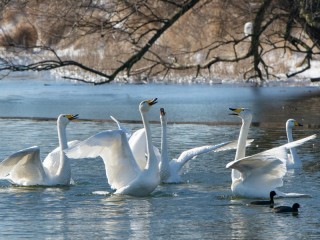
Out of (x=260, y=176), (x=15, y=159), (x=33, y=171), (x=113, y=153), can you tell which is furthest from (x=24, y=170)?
(x=260, y=176)

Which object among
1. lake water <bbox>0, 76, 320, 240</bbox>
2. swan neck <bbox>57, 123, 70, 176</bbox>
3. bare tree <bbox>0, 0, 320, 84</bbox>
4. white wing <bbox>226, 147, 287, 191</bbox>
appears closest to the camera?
lake water <bbox>0, 76, 320, 240</bbox>

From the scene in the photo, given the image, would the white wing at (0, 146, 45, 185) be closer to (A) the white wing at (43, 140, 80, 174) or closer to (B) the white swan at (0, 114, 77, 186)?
(B) the white swan at (0, 114, 77, 186)

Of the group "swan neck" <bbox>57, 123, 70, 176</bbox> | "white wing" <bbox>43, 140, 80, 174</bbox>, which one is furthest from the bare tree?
"swan neck" <bbox>57, 123, 70, 176</bbox>

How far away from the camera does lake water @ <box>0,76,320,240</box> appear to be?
8.69 meters

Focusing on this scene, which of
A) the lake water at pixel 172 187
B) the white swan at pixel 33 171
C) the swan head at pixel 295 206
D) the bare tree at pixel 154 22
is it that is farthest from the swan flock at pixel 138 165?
the bare tree at pixel 154 22

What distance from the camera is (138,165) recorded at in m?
10.9

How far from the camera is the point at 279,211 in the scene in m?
9.37

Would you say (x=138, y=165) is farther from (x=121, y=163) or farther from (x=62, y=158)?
(x=62, y=158)

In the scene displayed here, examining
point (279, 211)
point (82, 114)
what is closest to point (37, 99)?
point (82, 114)

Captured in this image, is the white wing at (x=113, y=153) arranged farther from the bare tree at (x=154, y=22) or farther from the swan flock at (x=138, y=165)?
the bare tree at (x=154, y=22)

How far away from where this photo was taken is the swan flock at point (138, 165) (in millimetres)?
10062

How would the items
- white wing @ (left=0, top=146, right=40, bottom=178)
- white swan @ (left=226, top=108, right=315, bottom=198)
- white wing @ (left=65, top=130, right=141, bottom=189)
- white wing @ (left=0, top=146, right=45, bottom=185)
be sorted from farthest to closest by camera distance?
white wing @ (left=0, top=146, right=45, bottom=185) < white wing @ (left=0, top=146, right=40, bottom=178) < white wing @ (left=65, top=130, right=141, bottom=189) < white swan @ (left=226, top=108, right=315, bottom=198)

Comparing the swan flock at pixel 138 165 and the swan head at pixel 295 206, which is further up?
the swan flock at pixel 138 165

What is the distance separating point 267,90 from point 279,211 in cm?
1672
